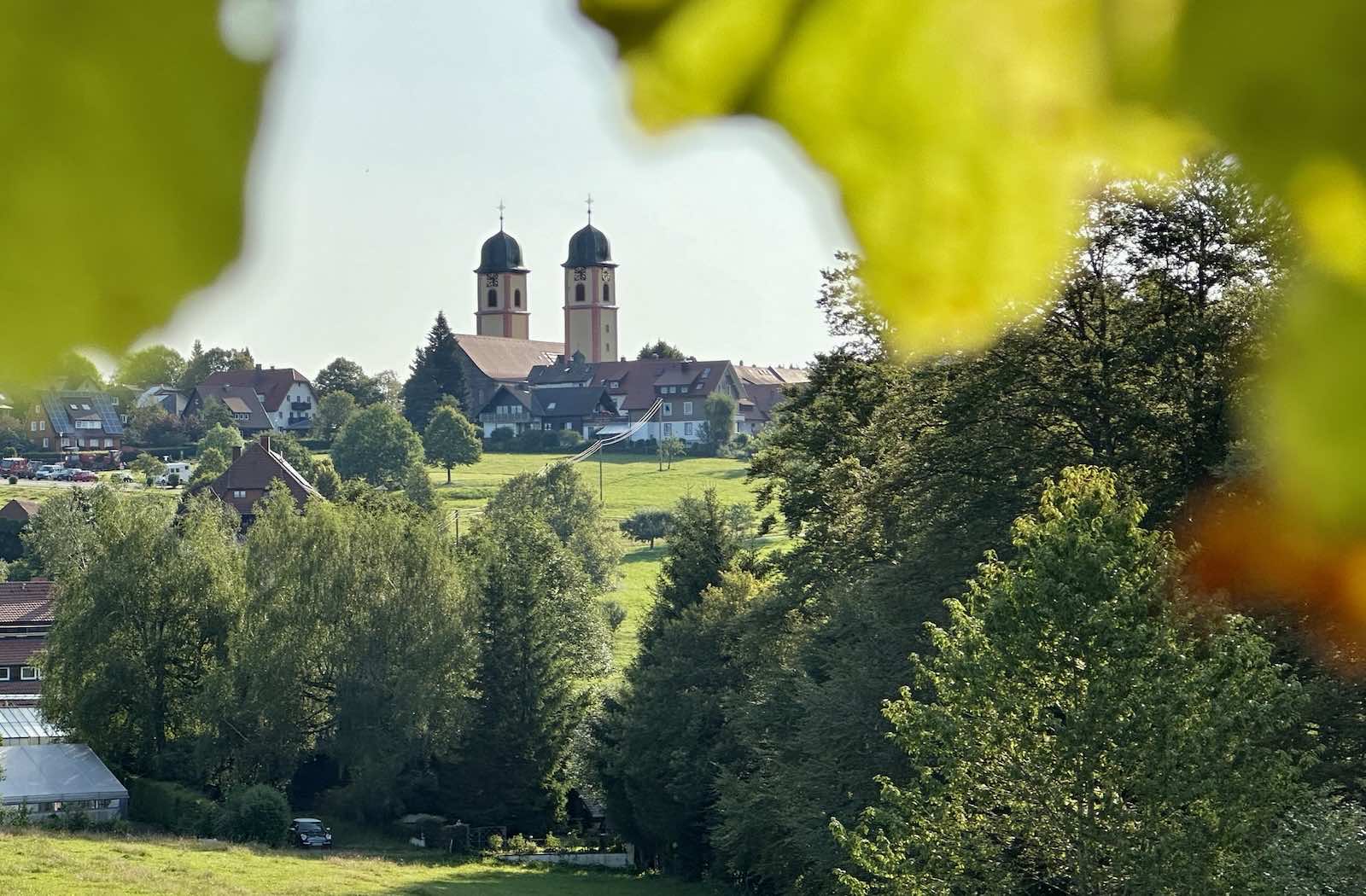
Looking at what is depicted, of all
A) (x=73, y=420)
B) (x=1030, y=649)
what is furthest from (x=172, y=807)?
(x=73, y=420)

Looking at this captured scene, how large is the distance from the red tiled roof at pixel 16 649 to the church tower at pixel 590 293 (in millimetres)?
44885

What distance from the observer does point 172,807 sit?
105ft

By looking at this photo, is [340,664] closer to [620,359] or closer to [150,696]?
[150,696]

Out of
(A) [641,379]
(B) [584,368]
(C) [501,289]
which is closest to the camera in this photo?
(C) [501,289]

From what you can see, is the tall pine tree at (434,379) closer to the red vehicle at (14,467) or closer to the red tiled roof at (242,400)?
the red tiled roof at (242,400)

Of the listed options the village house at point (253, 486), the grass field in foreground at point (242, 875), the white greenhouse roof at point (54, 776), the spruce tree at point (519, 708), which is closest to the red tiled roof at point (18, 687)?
the village house at point (253, 486)

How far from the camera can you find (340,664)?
31750 mm

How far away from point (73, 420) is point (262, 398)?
0.48 meters

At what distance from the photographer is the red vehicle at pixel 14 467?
0.74 meters

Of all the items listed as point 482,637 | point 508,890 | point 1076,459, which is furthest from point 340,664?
point 1076,459

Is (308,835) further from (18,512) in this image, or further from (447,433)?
(447,433)

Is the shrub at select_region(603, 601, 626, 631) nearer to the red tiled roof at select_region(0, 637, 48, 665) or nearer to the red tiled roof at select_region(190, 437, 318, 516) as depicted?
the red tiled roof at select_region(190, 437, 318, 516)

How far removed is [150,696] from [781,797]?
2025 cm

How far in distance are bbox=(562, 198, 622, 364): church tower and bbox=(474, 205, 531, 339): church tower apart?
3 cm
